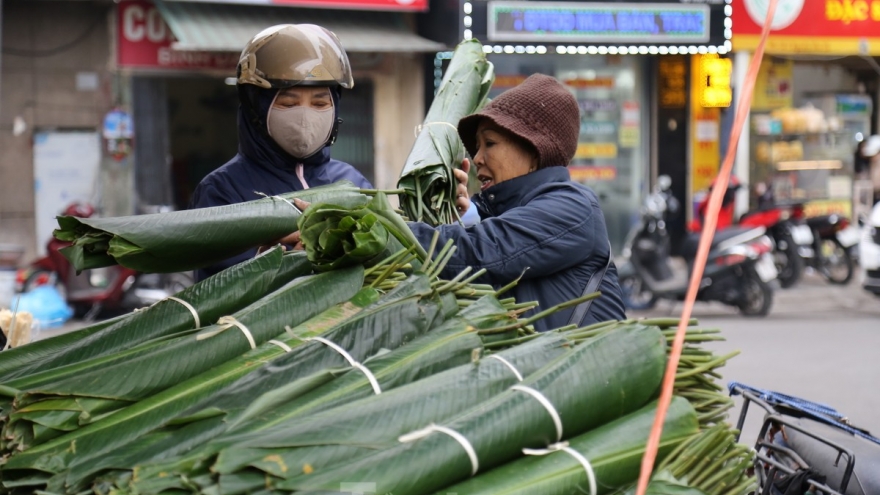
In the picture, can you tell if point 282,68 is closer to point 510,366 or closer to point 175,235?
point 175,235

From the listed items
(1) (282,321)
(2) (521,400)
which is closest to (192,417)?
(1) (282,321)

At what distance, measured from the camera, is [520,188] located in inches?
101

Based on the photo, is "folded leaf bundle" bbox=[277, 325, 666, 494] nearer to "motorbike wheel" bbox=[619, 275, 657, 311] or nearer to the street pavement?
the street pavement

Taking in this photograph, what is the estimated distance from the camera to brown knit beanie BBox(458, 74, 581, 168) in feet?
8.29

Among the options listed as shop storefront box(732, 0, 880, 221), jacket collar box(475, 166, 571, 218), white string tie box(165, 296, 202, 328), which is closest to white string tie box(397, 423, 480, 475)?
white string tie box(165, 296, 202, 328)

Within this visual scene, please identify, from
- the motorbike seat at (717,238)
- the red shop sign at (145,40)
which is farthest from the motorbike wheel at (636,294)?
the red shop sign at (145,40)

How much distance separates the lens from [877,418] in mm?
6211

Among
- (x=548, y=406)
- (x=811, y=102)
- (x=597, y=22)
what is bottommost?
(x=548, y=406)

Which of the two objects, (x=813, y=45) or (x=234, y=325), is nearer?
(x=234, y=325)

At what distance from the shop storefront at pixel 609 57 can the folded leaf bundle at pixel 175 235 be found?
→ 1001 cm

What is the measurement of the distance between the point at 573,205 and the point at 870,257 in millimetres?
8397

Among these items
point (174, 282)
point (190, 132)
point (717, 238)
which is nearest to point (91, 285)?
A: point (174, 282)

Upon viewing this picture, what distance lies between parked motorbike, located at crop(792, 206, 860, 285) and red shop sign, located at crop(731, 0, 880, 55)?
3.03 meters

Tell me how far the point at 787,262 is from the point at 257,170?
31.7 feet
